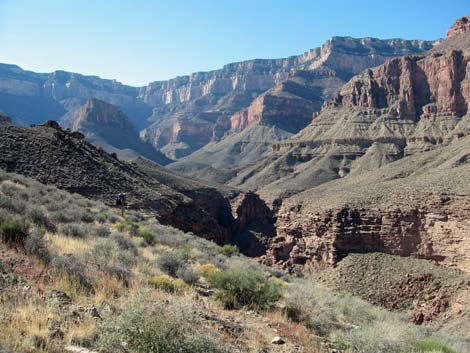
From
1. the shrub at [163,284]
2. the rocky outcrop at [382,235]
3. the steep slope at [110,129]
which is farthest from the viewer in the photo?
the steep slope at [110,129]

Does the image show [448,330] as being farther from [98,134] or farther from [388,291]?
[98,134]

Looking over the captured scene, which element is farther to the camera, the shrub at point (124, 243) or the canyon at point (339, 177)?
the canyon at point (339, 177)

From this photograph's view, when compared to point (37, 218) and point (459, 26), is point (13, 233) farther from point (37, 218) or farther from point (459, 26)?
point (459, 26)

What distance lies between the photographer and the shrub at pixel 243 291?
991 centimetres

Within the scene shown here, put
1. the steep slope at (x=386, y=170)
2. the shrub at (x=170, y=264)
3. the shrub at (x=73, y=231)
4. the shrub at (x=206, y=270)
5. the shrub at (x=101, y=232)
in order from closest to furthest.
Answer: the shrub at (x=170, y=264) < the shrub at (x=206, y=270) < the shrub at (x=73, y=231) < the shrub at (x=101, y=232) < the steep slope at (x=386, y=170)

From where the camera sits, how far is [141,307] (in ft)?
19.4

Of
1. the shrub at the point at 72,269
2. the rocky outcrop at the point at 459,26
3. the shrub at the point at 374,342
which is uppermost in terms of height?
the rocky outcrop at the point at 459,26

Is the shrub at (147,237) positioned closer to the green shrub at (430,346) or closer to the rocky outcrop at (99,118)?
the green shrub at (430,346)

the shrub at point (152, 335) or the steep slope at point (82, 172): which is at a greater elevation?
the shrub at point (152, 335)

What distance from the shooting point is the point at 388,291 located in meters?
29.9

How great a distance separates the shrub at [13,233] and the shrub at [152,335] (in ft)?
14.2

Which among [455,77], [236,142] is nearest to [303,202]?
[455,77]

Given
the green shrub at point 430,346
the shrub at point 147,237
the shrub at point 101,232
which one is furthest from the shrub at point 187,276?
the shrub at point 147,237

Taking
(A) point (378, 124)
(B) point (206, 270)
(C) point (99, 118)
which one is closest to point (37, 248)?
(B) point (206, 270)
